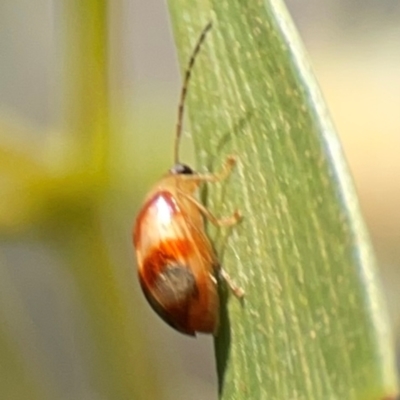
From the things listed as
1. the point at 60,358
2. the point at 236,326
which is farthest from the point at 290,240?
the point at 60,358

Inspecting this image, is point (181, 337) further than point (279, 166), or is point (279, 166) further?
point (181, 337)

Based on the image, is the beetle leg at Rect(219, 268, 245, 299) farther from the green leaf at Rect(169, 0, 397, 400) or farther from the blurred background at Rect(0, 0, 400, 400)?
the blurred background at Rect(0, 0, 400, 400)

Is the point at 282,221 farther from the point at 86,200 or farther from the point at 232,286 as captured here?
the point at 86,200

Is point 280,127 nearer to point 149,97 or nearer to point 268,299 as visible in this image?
point 268,299

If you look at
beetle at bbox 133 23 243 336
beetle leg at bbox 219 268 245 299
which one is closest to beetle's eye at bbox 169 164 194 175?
beetle at bbox 133 23 243 336

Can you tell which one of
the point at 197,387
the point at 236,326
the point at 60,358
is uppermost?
the point at 236,326

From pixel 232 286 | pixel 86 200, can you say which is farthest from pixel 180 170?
pixel 232 286
